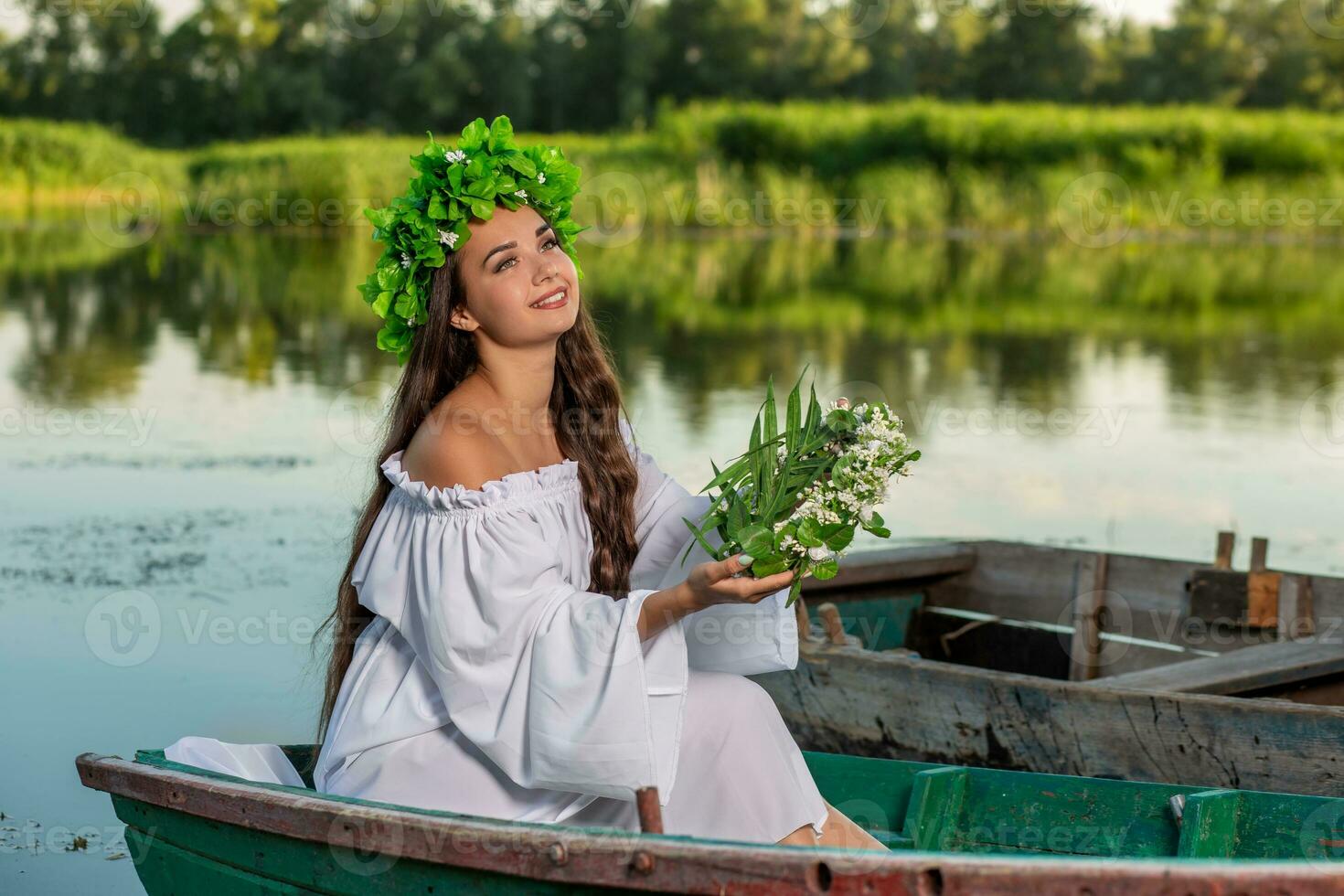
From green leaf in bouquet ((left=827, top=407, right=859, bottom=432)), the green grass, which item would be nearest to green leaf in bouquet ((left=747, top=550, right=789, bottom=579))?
green leaf in bouquet ((left=827, top=407, right=859, bottom=432))

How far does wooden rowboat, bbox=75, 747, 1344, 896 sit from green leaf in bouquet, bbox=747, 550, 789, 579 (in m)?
0.39

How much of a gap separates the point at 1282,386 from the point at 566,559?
38.1ft

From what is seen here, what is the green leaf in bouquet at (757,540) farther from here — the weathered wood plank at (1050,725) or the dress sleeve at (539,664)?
the weathered wood plank at (1050,725)

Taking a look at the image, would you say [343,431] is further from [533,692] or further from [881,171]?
[881,171]

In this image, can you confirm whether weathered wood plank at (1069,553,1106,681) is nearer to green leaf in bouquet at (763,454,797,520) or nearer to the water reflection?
green leaf in bouquet at (763,454,797,520)

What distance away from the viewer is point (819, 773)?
3670 mm

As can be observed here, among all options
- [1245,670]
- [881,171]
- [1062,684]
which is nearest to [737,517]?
[1062,684]

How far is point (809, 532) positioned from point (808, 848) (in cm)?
51

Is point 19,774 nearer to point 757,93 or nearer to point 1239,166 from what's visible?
point 1239,166

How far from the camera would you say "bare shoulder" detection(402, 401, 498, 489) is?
3.13m

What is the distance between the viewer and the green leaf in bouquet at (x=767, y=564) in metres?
2.86

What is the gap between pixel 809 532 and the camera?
286 cm

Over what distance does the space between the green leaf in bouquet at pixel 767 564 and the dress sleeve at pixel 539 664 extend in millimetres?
207

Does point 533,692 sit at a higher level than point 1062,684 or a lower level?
higher
